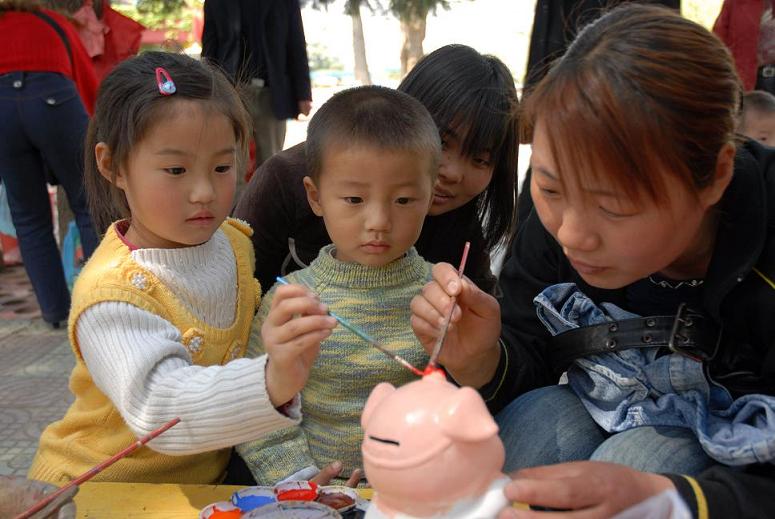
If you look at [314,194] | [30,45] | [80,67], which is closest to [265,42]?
[80,67]

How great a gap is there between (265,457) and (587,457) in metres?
0.64

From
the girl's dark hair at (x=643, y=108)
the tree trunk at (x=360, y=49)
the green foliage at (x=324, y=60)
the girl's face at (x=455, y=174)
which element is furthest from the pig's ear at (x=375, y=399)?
the green foliage at (x=324, y=60)

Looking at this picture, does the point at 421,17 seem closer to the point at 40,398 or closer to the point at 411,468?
the point at 40,398

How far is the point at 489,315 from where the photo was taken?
1.34 m

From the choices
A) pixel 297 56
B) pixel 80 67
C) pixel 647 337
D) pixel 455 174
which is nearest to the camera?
pixel 647 337

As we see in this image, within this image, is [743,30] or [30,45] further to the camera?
[743,30]

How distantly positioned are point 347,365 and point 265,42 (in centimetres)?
302

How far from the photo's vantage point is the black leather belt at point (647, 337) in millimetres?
1299

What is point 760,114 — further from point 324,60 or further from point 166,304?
point 324,60

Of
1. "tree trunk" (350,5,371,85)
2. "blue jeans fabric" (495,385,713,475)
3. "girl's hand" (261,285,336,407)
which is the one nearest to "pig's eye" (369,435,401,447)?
"girl's hand" (261,285,336,407)

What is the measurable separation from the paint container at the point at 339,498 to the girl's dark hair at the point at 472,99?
2.81 feet

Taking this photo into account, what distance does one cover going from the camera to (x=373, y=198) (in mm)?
1479

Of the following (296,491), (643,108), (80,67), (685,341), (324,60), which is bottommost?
(324,60)

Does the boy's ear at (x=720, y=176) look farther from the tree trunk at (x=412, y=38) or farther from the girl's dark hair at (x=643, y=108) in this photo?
the tree trunk at (x=412, y=38)
